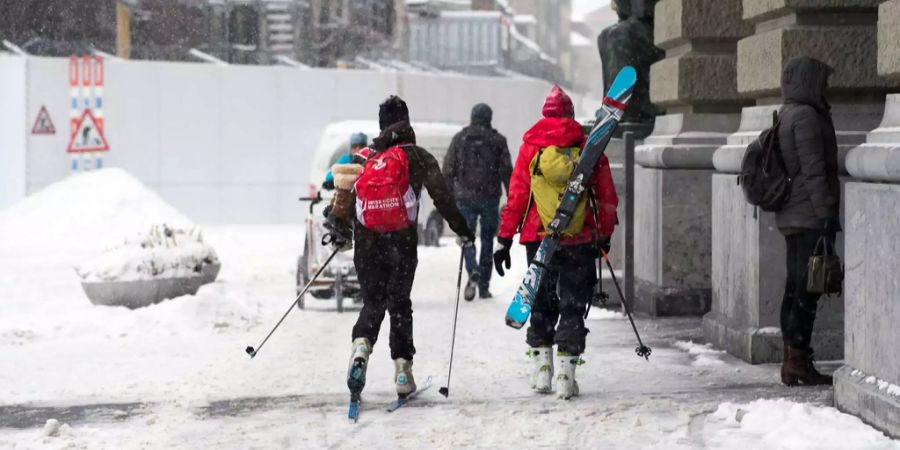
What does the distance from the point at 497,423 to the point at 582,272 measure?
1155mm

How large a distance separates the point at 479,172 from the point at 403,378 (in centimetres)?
650

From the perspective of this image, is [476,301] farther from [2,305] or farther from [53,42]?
[53,42]

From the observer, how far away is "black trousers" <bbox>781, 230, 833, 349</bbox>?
27.6 feet

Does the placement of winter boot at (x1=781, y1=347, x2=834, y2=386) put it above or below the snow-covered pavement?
above

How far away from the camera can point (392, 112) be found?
8.39m

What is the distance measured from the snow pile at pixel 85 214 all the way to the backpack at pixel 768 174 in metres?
14.1

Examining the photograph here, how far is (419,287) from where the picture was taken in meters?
16.5

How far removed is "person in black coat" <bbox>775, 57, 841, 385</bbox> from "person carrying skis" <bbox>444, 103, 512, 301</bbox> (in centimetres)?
611

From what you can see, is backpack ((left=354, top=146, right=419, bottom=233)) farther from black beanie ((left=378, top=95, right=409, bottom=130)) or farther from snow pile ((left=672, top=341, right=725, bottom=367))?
snow pile ((left=672, top=341, right=725, bottom=367))

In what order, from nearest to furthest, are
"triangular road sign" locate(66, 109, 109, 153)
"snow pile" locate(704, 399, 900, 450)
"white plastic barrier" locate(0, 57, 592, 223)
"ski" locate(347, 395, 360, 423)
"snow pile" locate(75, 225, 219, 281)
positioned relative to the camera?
"snow pile" locate(704, 399, 900, 450)
"ski" locate(347, 395, 360, 423)
"snow pile" locate(75, 225, 219, 281)
"white plastic barrier" locate(0, 57, 592, 223)
"triangular road sign" locate(66, 109, 109, 153)

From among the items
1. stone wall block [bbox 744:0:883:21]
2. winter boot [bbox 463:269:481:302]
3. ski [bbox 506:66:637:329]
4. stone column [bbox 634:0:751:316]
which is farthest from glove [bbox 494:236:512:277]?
winter boot [bbox 463:269:481:302]

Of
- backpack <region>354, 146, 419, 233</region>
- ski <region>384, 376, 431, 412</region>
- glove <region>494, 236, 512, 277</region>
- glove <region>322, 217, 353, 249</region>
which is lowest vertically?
ski <region>384, 376, 431, 412</region>

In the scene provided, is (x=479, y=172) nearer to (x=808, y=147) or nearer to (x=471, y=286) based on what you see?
(x=471, y=286)

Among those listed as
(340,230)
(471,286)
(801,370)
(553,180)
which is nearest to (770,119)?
(801,370)
